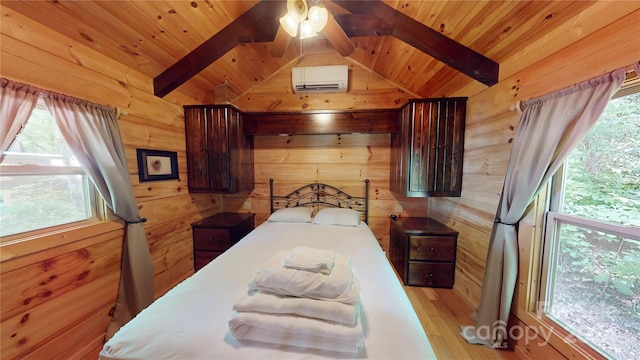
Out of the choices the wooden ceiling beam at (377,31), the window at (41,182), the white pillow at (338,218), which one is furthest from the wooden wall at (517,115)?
the window at (41,182)

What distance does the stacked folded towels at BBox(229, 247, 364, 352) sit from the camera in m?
0.85

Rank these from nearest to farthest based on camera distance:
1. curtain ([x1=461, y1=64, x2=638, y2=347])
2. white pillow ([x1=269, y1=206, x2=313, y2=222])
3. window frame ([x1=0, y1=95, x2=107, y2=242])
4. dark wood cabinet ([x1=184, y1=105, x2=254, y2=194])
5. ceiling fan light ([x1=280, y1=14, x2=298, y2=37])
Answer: curtain ([x1=461, y1=64, x2=638, y2=347]) → window frame ([x1=0, y1=95, x2=107, y2=242]) → ceiling fan light ([x1=280, y1=14, x2=298, y2=37]) → dark wood cabinet ([x1=184, y1=105, x2=254, y2=194]) → white pillow ([x1=269, y1=206, x2=313, y2=222])

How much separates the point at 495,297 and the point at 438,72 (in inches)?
85.4

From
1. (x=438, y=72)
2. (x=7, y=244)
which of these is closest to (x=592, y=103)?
(x=438, y=72)

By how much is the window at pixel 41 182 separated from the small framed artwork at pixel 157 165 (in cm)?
40

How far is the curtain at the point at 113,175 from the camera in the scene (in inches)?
54.9

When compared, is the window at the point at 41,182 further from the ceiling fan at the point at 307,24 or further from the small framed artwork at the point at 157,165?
the ceiling fan at the point at 307,24

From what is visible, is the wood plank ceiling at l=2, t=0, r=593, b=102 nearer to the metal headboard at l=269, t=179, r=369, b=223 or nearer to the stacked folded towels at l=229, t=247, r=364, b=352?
the metal headboard at l=269, t=179, r=369, b=223

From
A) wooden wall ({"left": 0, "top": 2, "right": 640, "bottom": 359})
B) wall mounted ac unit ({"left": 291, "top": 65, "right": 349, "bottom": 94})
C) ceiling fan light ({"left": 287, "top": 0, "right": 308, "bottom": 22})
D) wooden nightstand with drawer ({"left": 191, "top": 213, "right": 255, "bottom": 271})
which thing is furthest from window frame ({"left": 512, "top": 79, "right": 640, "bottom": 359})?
wooden nightstand with drawer ({"left": 191, "top": 213, "right": 255, "bottom": 271})

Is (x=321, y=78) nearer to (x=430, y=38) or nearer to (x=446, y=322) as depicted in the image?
(x=430, y=38)

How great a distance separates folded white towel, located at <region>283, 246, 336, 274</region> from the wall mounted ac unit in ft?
7.35

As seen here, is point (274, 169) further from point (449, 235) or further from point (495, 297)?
point (495, 297)

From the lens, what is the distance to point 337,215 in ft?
8.54

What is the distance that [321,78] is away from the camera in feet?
8.97
